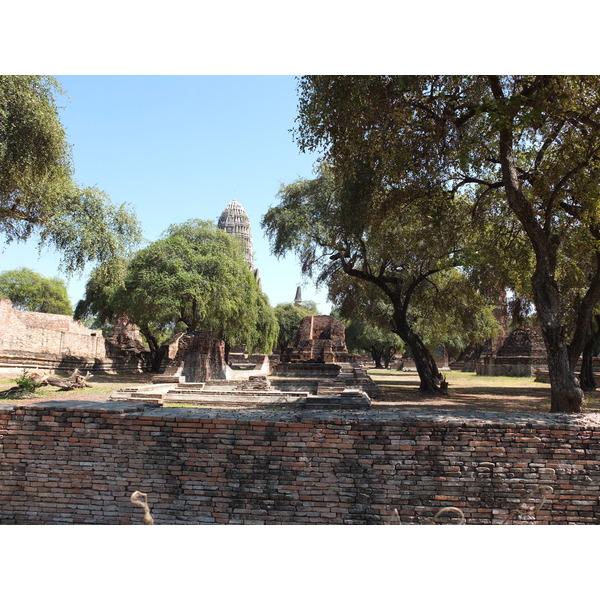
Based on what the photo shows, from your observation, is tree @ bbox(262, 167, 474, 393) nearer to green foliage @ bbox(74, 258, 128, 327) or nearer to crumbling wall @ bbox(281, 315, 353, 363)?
crumbling wall @ bbox(281, 315, 353, 363)

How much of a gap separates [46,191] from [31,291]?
4095 centimetres

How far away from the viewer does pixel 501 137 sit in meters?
8.81

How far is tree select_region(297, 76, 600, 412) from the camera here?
803 cm

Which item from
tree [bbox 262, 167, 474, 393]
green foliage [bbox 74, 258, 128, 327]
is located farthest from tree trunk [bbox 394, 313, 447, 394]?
green foliage [bbox 74, 258, 128, 327]

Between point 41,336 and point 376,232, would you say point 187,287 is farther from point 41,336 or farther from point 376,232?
point 376,232

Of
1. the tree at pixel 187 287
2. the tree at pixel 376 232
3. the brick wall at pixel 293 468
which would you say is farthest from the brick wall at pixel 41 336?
the brick wall at pixel 293 468

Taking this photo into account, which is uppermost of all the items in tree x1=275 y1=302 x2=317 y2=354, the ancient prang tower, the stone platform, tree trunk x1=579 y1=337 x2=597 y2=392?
the ancient prang tower

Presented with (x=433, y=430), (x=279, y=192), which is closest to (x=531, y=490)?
(x=433, y=430)

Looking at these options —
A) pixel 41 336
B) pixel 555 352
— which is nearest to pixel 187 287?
pixel 41 336

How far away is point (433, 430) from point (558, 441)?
1.27 meters

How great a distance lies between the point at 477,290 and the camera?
18.0 m

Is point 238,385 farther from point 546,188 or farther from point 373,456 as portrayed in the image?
point 373,456

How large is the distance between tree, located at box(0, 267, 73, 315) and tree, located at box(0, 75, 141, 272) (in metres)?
36.8

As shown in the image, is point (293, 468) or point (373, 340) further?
point (373, 340)
